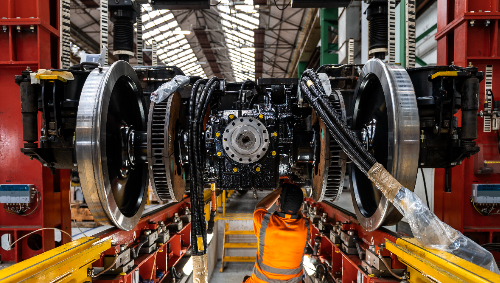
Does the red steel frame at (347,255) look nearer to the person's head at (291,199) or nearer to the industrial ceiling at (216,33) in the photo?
the person's head at (291,199)

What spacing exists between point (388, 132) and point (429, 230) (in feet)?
1.76

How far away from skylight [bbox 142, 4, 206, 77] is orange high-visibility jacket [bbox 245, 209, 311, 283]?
8788 mm

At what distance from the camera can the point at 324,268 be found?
164 inches

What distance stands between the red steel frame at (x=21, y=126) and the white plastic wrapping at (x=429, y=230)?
9.54ft

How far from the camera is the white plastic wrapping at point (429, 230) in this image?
1.50m

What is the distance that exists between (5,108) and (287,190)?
2.72 m

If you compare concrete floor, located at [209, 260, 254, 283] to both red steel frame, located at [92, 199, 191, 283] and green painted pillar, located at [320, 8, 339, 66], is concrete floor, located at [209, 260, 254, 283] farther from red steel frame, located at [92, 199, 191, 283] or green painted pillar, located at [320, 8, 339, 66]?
green painted pillar, located at [320, 8, 339, 66]

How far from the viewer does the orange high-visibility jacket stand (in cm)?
246

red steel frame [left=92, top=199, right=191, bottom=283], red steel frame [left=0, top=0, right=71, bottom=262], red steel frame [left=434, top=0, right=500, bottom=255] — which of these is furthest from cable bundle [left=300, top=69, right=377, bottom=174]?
red steel frame [left=0, top=0, right=71, bottom=262]

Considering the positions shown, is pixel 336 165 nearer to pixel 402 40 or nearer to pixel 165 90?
pixel 165 90

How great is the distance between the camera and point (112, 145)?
77.6 inches

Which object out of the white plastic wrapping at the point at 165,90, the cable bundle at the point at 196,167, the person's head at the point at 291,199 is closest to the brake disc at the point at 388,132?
the person's head at the point at 291,199

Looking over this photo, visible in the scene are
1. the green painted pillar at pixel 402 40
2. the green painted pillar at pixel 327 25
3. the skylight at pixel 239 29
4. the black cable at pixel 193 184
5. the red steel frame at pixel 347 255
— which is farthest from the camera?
the skylight at pixel 239 29

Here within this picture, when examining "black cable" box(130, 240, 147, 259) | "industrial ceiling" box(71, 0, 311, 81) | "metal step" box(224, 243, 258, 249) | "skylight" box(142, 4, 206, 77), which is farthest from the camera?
"skylight" box(142, 4, 206, 77)
